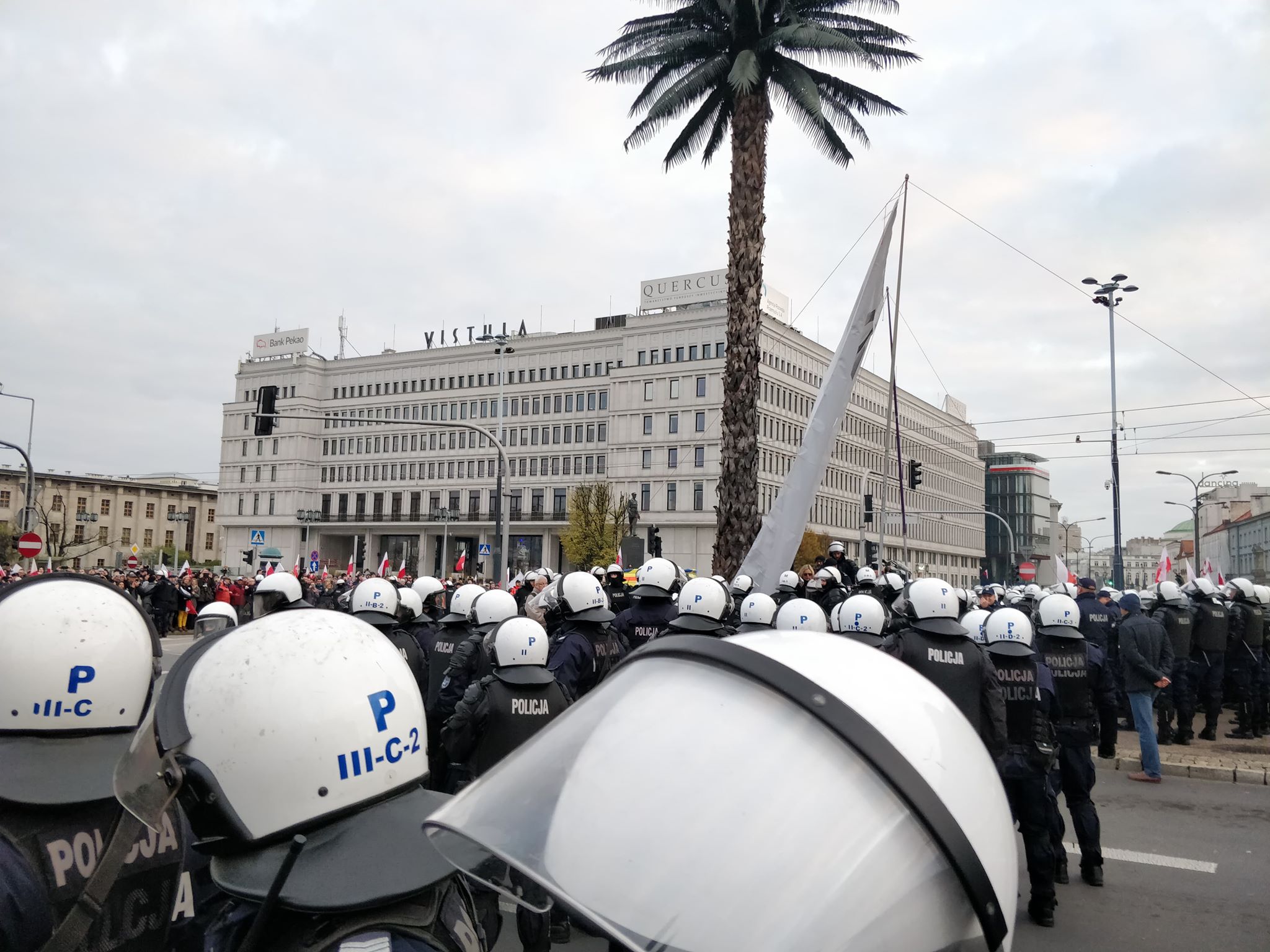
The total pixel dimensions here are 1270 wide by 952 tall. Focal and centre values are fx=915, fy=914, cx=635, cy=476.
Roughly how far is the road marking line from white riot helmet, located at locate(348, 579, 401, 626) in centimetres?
579

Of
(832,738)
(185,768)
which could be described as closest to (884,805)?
(832,738)

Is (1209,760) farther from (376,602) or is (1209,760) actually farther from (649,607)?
(376,602)

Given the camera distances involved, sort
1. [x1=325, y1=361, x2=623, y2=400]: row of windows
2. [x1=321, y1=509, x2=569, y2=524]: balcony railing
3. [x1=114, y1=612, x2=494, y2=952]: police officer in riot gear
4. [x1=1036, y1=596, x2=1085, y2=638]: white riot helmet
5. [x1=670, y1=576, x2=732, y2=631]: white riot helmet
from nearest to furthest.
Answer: [x1=114, y1=612, x2=494, y2=952]: police officer in riot gear
[x1=1036, y1=596, x2=1085, y2=638]: white riot helmet
[x1=670, y1=576, x2=732, y2=631]: white riot helmet
[x1=321, y1=509, x2=569, y2=524]: balcony railing
[x1=325, y1=361, x2=623, y2=400]: row of windows

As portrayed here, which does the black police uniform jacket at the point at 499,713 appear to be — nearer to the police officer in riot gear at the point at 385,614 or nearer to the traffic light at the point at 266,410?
the police officer in riot gear at the point at 385,614

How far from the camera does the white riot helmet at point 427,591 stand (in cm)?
981

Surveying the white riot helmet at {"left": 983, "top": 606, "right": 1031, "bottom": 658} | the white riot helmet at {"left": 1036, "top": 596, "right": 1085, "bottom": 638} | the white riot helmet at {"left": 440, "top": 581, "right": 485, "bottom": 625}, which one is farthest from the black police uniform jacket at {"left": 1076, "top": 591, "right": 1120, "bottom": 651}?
the white riot helmet at {"left": 440, "top": 581, "right": 485, "bottom": 625}

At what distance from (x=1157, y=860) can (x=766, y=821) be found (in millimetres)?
7680

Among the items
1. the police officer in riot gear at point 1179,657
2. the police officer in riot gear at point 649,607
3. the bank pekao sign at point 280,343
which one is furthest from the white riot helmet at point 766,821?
the bank pekao sign at point 280,343

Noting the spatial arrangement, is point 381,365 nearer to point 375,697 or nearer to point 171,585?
point 171,585

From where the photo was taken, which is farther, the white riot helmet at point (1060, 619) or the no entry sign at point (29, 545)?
the no entry sign at point (29, 545)

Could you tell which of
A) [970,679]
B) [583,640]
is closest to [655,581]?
[583,640]

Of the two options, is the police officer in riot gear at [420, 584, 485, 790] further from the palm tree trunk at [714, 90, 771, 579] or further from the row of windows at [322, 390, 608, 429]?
the row of windows at [322, 390, 608, 429]

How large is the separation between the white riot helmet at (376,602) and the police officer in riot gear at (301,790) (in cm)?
579

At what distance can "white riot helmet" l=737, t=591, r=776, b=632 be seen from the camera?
788 cm
